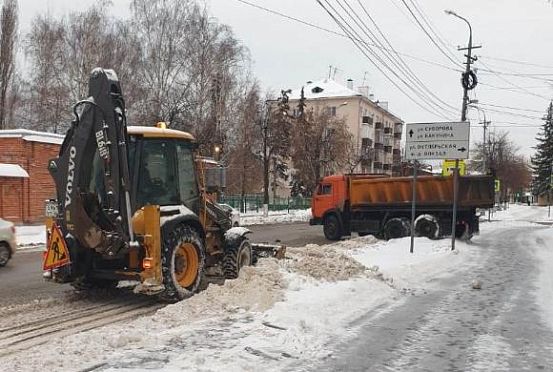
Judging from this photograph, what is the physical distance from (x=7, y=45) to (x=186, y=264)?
115 ft

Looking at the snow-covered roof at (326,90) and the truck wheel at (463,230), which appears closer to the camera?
the truck wheel at (463,230)

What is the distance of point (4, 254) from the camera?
537 inches

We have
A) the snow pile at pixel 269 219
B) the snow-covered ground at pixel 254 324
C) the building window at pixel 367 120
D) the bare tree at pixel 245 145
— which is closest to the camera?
the snow-covered ground at pixel 254 324

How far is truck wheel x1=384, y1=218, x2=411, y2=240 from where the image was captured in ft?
72.3

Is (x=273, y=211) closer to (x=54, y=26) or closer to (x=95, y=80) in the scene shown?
(x=54, y=26)

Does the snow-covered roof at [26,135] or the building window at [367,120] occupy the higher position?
the building window at [367,120]

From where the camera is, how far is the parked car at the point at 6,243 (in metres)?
13.6

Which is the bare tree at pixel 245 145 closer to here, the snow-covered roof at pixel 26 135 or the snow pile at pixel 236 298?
the snow-covered roof at pixel 26 135

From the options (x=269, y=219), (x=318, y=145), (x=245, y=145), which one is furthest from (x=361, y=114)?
(x=269, y=219)

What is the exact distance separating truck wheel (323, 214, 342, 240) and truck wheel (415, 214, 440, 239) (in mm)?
3488

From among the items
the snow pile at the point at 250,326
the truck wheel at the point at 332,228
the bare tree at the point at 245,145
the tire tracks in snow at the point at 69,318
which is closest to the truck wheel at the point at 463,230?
the truck wheel at the point at 332,228

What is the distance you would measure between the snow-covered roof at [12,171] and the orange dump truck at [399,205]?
1310 cm

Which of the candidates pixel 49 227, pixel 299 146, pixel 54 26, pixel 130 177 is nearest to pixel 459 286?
pixel 130 177

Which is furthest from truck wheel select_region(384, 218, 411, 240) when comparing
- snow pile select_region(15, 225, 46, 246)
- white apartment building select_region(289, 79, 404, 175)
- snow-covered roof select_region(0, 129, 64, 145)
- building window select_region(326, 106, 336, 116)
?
white apartment building select_region(289, 79, 404, 175)
